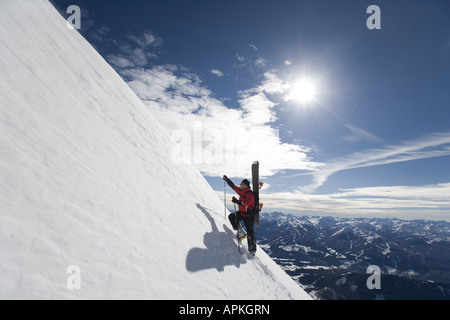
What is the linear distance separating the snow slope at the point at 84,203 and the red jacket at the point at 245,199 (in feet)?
3.71

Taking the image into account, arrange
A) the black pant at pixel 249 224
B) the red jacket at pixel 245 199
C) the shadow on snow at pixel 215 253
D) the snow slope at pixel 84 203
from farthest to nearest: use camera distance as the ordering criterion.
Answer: the black pant at pixel 249 224 < the red jacket at pixel 245 199 < the shadow on snow at pixel 215 253 < the snow slope at pixel 84 203

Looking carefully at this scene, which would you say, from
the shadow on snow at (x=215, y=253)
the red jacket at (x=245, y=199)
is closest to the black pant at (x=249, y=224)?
the red jacket at (x=245, y=199)

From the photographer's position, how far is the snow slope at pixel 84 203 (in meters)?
2.82

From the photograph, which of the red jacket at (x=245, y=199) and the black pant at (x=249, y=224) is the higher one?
the red jacket at (x=245, y=199)

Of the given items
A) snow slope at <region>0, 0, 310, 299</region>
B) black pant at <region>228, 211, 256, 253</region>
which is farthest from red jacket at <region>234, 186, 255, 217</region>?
snow slope at <region>0, 0, 310, 299</region>

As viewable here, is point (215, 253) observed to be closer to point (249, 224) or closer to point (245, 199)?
point (249, 224)

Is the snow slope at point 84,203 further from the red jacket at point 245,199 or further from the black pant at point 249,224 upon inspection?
the red jacket at point 245,199

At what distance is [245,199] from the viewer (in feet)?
25.9

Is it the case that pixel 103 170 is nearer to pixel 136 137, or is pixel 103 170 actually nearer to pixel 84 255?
pixel 84 255

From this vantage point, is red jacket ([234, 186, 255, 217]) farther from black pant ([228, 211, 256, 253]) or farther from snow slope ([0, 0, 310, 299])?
snow slope ([0, 0, 310, 299])

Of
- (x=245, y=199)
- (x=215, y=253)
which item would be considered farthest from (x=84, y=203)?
(x=245, y=199)

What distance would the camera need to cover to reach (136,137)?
26.3ft
